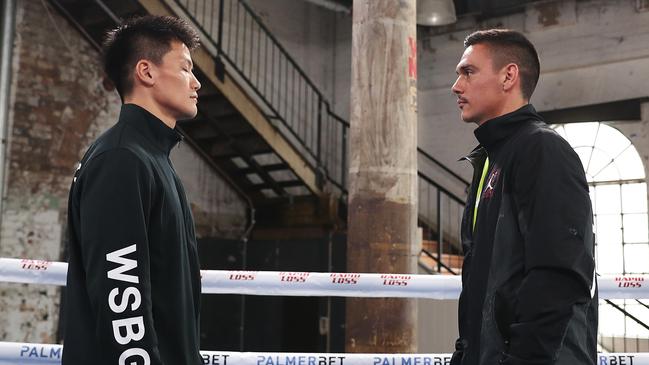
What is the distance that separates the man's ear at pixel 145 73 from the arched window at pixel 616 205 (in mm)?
7894

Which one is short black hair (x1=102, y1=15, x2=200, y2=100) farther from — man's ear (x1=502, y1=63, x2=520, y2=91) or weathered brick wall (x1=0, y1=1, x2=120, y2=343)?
weathered brick wall (x1=0, y1=1, x2=120, y2=343)

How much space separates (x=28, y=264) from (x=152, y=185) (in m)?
1.73

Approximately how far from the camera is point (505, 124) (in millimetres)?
2018

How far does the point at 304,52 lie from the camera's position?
11.0m

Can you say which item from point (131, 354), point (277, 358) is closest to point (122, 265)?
point (131, 354)

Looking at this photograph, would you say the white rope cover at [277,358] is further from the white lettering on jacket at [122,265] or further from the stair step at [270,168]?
the stair step at [270,168]

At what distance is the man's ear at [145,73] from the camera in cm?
197

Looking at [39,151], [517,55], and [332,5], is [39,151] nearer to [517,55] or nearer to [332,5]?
[332,5]

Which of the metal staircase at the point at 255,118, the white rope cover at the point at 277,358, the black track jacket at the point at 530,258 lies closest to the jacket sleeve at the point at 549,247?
the black track jacket at the point at 530,258

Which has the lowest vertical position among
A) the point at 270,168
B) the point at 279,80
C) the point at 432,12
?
the point at 270,168

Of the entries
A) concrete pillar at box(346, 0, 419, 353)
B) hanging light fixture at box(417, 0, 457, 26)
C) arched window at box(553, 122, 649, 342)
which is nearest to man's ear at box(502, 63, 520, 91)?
concrete pillar at box(346, 0, 419, 353)

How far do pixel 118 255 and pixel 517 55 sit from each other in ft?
3.87

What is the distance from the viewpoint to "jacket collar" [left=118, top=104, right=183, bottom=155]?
6.33 ft

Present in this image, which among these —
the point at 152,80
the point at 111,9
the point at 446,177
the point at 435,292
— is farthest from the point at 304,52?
the point at 152,80
